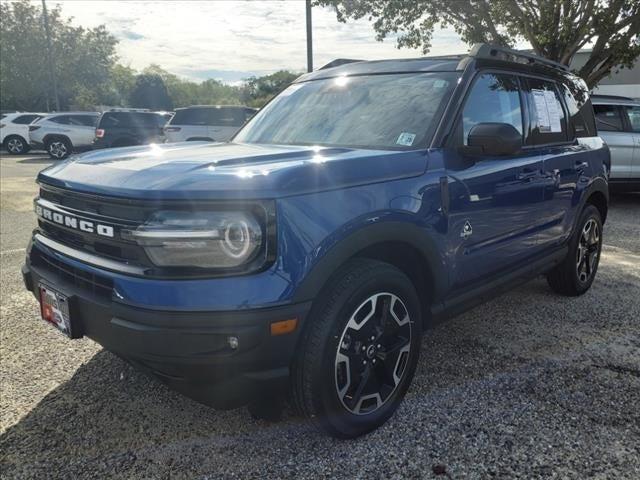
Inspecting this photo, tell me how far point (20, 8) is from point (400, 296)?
4836 cm

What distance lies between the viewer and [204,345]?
1963 millimetres

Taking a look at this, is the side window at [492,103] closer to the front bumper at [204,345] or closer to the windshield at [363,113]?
the windshield at [363,113]

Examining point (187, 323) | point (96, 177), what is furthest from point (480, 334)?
point (96, 177)

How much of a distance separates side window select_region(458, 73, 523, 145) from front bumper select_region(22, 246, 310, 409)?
1.58m

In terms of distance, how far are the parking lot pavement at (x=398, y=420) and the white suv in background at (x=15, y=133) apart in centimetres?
2098

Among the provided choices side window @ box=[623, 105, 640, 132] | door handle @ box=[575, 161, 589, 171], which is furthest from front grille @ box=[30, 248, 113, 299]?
side window @ box=[623, 105, 640, 132]

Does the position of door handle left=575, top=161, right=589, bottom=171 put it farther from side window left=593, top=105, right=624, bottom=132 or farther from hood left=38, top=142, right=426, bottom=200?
side window left=593, top=105, right=624, bottom=132

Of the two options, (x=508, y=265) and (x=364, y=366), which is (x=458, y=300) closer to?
(x=508, y=265)

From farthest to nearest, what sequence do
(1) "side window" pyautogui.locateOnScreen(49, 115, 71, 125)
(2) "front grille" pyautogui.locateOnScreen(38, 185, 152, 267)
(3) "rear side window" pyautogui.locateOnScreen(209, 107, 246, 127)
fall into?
(1) "side window" pyautogui.locateOnScreen(49, 115, 71, 125), (3) "rear side window" pyautogui.locateOnScreen(209, 107, 246, 127), (2) "front grille" pyautogui.locateOnScreen(38, 185, 152, 267)

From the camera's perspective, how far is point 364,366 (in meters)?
2.45

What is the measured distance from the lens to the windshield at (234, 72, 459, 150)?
113 inches

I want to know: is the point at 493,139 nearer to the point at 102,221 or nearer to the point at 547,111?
the point at 547,111

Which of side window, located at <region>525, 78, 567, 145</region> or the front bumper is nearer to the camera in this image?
the front bumper

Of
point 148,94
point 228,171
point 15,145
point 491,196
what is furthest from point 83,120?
point 148,94
